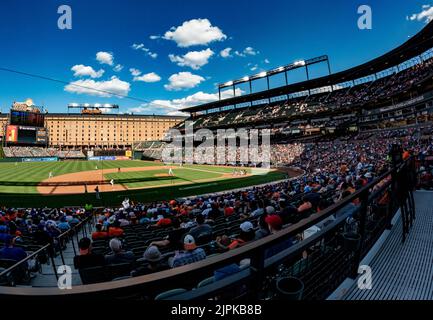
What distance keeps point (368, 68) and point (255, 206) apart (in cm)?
5708

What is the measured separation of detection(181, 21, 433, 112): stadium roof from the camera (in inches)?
1507

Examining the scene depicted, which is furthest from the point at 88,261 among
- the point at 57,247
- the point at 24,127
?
the point at 24,127

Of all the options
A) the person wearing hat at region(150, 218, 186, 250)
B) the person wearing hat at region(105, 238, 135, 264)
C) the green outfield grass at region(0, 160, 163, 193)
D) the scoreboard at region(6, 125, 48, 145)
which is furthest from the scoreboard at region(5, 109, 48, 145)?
the person wearing hat at region(105, 238, 135, 264)

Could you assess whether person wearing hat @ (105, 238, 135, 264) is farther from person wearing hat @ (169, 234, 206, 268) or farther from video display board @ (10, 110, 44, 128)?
video display board @ (10, 110, 44, 128)

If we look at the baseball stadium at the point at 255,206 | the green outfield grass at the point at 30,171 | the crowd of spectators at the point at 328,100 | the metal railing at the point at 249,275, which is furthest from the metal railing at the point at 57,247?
the crowd of spectators at the point at 328,100

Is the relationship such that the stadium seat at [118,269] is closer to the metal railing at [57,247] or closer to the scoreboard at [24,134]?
the metal railing at [57,247]

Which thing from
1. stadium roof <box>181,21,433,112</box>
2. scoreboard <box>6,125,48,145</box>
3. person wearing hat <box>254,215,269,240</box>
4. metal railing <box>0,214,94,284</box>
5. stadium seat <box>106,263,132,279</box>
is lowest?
metal railing <box>0,214,94,284</box>

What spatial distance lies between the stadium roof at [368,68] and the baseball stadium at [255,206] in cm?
40

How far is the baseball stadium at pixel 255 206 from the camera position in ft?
7.17

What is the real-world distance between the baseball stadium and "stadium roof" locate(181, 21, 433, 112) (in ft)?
1.32

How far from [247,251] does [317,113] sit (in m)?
67.5

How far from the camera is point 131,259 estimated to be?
215 inches

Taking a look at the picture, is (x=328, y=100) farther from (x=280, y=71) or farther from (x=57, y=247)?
(x=57, y=247)

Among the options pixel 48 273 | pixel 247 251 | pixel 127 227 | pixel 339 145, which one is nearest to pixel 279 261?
pixel 247 251
